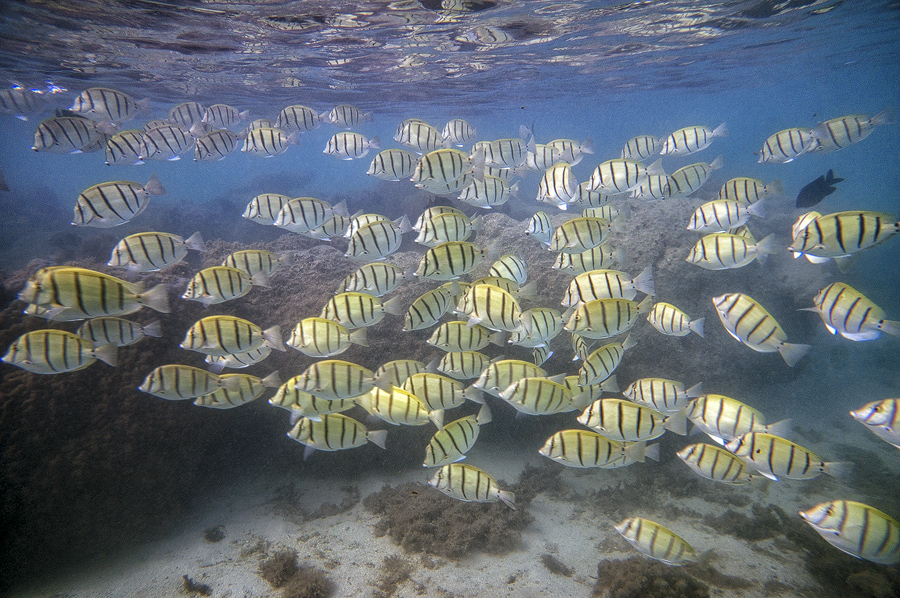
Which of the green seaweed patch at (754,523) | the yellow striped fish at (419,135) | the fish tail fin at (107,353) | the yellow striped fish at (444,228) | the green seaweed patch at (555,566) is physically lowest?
the green seaweed patch at (754,523)

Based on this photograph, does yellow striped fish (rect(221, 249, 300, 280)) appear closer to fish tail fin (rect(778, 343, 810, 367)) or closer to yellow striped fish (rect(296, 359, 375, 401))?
yellow striped fish (rect(296, 359, 375, 401))

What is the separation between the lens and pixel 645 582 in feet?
13.3

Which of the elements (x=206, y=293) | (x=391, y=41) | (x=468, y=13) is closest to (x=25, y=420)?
(x=206, y=293)

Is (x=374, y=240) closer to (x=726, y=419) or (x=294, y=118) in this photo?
(x=726, y=419)

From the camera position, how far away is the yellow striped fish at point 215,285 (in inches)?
164

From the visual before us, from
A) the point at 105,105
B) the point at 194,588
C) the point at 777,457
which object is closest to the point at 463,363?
the point at 777,457

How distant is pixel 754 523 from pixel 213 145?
10617 mm

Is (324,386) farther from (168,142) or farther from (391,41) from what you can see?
(391,41)

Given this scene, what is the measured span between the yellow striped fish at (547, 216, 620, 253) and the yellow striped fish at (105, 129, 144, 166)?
22.1 ft

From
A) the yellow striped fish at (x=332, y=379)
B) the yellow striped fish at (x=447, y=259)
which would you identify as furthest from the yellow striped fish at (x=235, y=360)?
the yellow striped fish at (x=447, y=259)

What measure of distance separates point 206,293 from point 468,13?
13.8 metres

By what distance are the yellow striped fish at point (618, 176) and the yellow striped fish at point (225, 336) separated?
15.0 ft

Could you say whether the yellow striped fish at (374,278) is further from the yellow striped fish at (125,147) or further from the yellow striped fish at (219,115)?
the yellow striped fish at (219,115)

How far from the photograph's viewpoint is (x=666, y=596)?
155 inches
